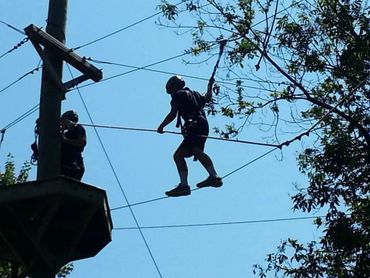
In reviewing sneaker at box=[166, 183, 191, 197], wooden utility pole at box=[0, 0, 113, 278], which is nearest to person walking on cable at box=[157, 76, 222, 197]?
sneaker at box=[166, 183, 191, 197]

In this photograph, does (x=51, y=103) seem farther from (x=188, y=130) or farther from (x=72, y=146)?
(x=188, y=130)

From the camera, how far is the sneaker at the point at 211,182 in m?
10.1

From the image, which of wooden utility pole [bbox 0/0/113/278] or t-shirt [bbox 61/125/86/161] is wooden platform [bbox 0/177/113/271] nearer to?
wooden utility pole [bbox 0/0/113/278]

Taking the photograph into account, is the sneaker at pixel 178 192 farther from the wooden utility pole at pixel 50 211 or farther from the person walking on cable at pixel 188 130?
the wooden utility pole at pixel 50 211

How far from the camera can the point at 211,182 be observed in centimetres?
1013

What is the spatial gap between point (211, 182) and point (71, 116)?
1761mm

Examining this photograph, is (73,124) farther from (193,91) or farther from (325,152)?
(325,152)

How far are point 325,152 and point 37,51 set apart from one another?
17.1 feet

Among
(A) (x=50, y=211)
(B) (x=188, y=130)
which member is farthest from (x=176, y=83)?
(A) (x=50, y=211)

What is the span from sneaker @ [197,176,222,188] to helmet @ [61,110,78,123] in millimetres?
1606

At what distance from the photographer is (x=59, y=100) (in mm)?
10266

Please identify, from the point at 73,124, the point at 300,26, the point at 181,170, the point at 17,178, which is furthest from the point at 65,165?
the point at 17,178

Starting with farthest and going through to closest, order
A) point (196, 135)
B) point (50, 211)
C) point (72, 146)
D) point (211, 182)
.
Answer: point (196, 135), point (72, 146), point (211, 182), point (50, 211)

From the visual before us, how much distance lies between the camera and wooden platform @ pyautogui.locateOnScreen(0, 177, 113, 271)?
9211mm
